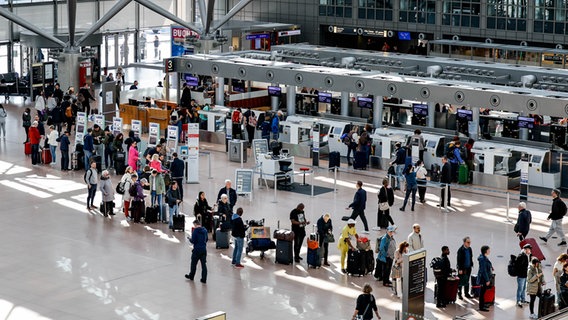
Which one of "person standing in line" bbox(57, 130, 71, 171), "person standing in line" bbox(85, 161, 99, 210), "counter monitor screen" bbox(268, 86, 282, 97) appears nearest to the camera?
"person standing in line" bbox(85, 161, 99, 210)

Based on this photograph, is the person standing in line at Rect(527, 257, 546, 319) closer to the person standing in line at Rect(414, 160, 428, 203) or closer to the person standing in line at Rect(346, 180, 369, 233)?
the person standing in line at Rect(346, 180, 369, 233)

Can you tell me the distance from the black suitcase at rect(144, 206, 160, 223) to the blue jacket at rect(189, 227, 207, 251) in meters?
5.53

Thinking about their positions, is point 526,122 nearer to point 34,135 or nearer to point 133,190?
point 133,190

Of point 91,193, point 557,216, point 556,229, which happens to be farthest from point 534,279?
point 91,193

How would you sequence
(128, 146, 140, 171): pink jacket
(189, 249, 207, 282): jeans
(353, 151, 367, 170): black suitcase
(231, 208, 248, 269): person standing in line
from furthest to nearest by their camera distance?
(353, 151, 367, 170): black suitcase < (128, 146, 140, 171): pink jacket < (231, 208, 248, 269): person standing in line < (189, 249, 207, 282): jeans

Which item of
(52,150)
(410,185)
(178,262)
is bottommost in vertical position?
(178,262)

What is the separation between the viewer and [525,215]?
27.8 metres

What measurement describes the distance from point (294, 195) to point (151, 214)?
17.1 feet

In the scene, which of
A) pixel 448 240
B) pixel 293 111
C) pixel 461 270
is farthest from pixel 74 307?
pixel 293 111

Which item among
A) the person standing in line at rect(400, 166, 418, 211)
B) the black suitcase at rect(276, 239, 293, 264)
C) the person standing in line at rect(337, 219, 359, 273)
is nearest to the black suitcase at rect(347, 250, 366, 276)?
the person standing in line at rect(337, 219, 359, 273)

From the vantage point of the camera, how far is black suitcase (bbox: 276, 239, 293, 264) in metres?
26.7

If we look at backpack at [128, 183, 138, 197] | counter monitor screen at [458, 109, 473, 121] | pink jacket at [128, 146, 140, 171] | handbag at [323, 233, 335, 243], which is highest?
counter monitor screen at [458, 109, 473, 121]

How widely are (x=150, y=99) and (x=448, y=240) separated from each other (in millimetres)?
Answer: 19463

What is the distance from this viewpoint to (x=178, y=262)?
26922 mm
